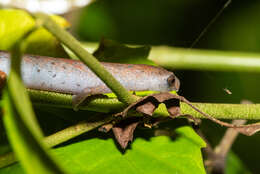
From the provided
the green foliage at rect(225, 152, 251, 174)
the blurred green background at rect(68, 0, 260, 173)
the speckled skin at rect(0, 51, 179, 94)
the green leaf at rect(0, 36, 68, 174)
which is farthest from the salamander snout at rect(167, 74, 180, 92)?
the green foliage at rect(225, 152, 251, 174)

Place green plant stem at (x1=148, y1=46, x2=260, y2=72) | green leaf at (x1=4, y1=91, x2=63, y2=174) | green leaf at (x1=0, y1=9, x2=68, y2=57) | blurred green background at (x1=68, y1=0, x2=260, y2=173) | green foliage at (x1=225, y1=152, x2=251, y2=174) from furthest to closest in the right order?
blurred green background at (x1=68, y1=0, x2=260, y2=173) → green foliage at (x1=225, y1=152, x2=251, y2=174) → green plant stem at (x1=148, y1=46, x2=260, y2=72) → green leaf at (x1=0, y1=9, x2=68, y2=57) → green leaf at (x1=4, y1=91, x2=63, y2=174)

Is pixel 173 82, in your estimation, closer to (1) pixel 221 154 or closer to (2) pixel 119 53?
(2) pixel 119 53

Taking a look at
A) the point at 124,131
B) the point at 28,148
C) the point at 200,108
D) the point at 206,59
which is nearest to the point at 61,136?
the point at 124,131

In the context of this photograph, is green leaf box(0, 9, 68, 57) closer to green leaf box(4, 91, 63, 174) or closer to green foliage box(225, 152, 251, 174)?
green leaf box(4, 91, 63, 174)

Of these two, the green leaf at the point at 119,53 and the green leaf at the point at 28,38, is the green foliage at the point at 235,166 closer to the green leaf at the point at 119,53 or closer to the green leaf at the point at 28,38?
the green leaf at the point at 119,53

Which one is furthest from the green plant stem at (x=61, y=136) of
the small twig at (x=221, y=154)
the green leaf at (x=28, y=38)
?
the small twig at (x=221, y=154)

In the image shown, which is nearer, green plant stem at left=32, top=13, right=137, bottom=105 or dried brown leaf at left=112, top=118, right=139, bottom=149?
green plant stem at left=32, top=13, right=137, bottom=105

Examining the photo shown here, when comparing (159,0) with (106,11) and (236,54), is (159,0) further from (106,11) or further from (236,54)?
(236,54)
